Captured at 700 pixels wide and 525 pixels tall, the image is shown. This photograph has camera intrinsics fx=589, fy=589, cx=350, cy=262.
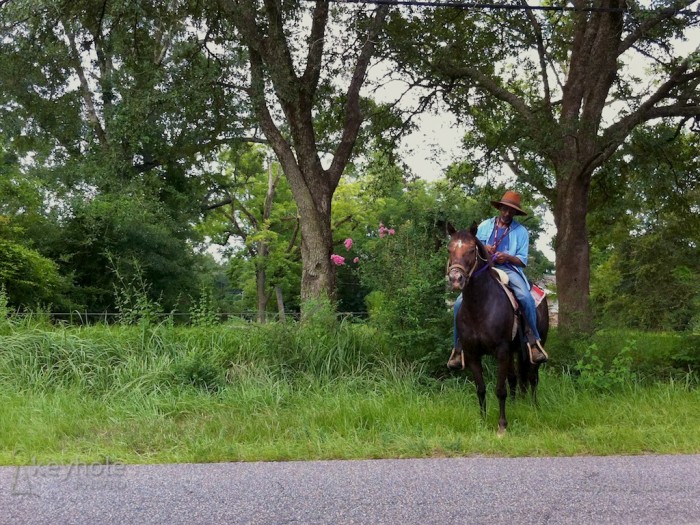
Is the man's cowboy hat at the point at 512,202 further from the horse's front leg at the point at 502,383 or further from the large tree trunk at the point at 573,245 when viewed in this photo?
the large tree trunk at the point at 573,245

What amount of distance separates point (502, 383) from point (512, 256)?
1.64m

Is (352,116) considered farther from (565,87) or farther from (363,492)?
(363,492)

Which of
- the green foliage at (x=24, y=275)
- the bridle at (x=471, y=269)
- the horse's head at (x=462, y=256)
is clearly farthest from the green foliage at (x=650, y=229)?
the green foliage at (x=24, y=275)

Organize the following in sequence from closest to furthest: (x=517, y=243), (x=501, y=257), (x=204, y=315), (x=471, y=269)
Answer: (x=471, y=269) → (x=501, y=257) → (x=517, y=243) → (x=204, y=315)

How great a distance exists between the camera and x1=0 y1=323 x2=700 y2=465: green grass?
5840 mm

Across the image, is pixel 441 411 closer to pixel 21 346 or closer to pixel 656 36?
pixel 21 346

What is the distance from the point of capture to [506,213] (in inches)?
304

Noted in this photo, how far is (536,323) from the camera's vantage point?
7.77 meters

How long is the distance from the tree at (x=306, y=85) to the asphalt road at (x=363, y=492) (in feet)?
27.0

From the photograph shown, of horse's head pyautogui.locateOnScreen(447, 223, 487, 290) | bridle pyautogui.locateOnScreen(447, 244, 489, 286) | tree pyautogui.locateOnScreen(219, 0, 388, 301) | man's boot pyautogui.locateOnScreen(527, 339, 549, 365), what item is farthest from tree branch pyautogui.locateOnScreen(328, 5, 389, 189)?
man's boot pyautogui.locateOnScreen(527, 339, 549, 365)

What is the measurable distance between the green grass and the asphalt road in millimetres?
538

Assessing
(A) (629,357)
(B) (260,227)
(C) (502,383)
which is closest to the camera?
(C) (502,383)

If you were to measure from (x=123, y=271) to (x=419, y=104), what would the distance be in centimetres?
1403

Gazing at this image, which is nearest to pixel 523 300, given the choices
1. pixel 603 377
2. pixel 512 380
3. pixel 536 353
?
pixel 536 353
